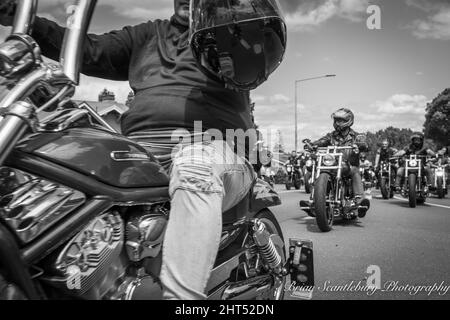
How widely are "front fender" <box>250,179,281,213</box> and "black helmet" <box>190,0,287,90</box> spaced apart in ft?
2.10

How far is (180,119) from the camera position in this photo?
6.29 feet

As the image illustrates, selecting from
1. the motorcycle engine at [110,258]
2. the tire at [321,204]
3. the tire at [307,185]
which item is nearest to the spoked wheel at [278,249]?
the motorcycle engine at [110,258]

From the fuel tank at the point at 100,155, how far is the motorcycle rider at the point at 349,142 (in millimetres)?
5417

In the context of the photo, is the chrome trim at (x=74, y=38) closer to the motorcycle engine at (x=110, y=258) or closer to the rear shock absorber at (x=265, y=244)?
the motorcycle engine at (x=110, y=258)

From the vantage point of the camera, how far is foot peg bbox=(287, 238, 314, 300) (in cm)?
225

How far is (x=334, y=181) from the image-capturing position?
20.9 feet

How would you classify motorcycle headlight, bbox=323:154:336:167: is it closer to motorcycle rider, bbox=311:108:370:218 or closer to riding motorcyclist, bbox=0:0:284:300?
motorcycle rider, bbox=311:108:370:218

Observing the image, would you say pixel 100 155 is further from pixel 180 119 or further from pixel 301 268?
pixel 301 268

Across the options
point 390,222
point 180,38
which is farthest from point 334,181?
point 180,38

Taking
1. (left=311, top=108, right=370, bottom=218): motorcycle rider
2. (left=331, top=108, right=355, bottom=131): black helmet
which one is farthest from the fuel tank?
(left=331, top=108, right=355, bottom=131): black helmet

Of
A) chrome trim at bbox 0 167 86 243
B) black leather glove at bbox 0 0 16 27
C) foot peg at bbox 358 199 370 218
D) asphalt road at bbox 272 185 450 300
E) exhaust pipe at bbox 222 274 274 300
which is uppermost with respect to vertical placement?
black leather glove at bbox 0 0 16 27

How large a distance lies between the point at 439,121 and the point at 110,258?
110 feet

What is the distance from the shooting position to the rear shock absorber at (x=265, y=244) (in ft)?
6.91
